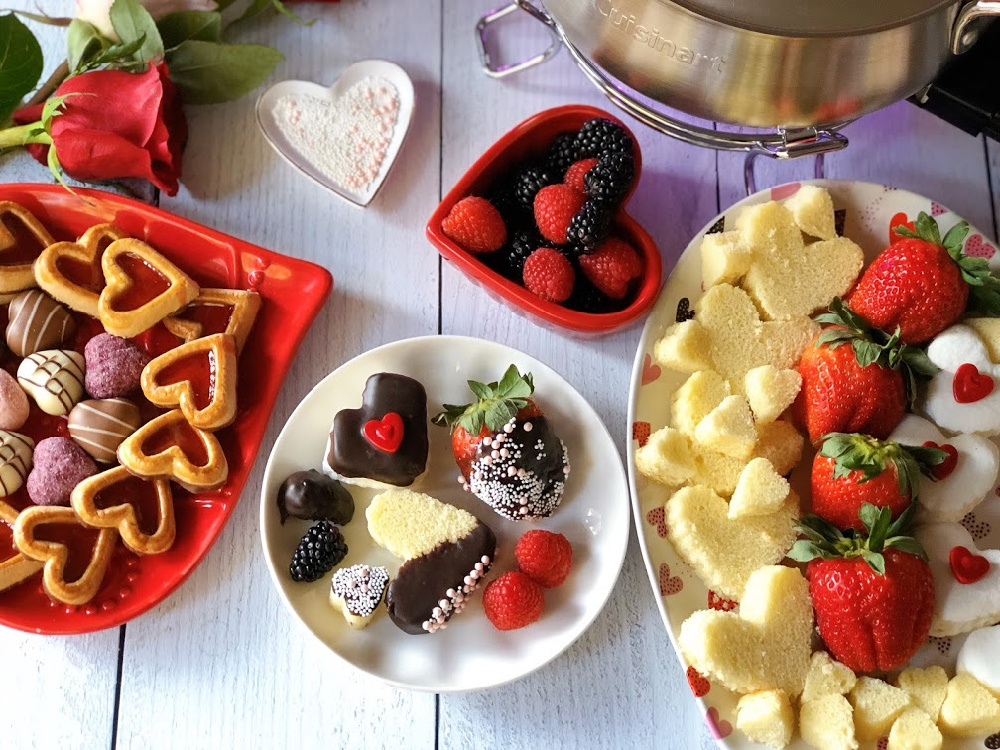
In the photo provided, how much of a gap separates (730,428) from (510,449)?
0.27 m

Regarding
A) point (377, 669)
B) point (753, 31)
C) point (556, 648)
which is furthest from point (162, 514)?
point (753, 31)

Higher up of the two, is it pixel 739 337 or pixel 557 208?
pixel 557 208

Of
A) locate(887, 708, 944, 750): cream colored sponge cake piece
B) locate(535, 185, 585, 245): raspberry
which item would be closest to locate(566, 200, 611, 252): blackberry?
locate(535, 185, 585, 245): raspberry

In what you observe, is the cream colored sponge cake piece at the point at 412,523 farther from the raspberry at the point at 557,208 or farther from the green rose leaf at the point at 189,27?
the green rose leaf at the point at 189,27

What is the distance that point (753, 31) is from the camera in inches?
34.1

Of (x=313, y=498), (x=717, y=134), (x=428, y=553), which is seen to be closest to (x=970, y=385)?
(x=717, y=134)

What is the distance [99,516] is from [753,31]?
0.93 metres

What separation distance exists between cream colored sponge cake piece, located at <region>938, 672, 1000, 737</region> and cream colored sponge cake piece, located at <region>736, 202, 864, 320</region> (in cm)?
49

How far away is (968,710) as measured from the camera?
3.59 ft

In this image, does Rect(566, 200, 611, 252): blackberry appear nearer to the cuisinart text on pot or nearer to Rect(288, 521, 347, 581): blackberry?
the cuisinart text on pot

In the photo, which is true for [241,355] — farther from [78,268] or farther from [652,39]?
[652,39]

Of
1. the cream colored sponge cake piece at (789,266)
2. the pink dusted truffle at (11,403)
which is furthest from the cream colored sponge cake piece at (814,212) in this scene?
the pink dusted truffle at (11,403)

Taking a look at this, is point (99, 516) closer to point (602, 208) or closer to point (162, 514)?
point (162, 514)

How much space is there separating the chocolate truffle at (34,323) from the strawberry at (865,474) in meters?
1.00
